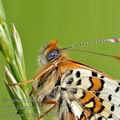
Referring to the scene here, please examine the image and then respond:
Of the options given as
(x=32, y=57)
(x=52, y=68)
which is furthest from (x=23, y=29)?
(x=52, y=68)

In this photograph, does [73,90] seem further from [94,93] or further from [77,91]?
[94,93]

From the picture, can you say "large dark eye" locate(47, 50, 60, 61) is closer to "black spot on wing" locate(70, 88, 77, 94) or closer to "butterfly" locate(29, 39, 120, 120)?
"butterfly" locate(29, 39, 120, 120)

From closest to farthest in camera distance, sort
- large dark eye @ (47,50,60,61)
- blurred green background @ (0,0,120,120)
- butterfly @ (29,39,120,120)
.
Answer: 1. butterfly @ (29,39,120,120)
2. large dark eye @ (47,50,60,61)
3. blurred green background @ (0,0,120,120)

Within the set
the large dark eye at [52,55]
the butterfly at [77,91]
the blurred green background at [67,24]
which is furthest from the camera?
the blurred green background at [67,24]

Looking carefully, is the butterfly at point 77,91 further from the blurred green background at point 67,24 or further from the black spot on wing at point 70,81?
the blurred green background at point 67,24

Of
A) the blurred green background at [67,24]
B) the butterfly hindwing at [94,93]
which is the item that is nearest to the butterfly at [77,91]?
the butterfly hindwing at [94,93]

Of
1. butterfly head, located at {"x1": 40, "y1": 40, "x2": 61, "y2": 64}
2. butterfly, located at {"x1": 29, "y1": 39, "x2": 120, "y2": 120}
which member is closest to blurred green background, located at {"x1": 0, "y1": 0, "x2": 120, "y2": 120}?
butterfly head, located at {"x1": 40, "y1": 40, "x2": 61, "y2": 64}
